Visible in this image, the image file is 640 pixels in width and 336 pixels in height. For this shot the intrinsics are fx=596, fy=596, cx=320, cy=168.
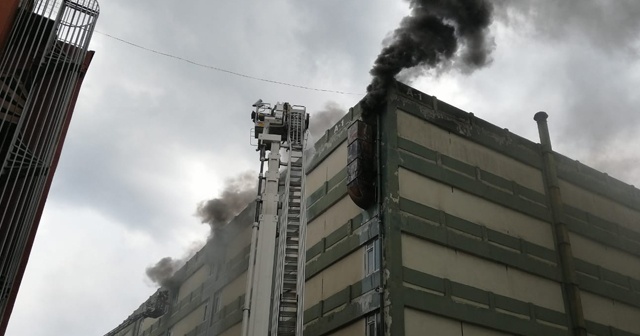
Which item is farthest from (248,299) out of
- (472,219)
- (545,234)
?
(545,234)

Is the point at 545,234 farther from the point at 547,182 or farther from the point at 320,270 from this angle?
the point at 320,270

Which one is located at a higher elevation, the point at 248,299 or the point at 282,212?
the point at 282,212

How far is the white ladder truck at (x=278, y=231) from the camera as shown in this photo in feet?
42.9

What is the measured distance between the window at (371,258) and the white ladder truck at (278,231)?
416cm

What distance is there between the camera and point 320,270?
20625mm

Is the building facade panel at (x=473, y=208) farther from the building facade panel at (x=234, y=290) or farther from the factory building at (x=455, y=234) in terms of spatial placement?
the building facade panel at (x=234, y=290)

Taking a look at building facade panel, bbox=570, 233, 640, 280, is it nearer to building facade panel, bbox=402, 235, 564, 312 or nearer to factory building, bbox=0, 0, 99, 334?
building facade panel, bbox=402, 235, 564, 312

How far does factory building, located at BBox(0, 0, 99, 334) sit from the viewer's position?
14.6 m

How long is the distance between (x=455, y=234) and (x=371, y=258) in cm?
299

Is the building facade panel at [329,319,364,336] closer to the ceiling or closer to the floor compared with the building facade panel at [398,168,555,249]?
closer to the floor

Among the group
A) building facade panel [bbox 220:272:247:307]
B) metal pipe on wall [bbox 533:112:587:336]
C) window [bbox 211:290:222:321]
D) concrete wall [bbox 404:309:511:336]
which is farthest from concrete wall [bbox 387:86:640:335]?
window [bbox 211:290:222:321]

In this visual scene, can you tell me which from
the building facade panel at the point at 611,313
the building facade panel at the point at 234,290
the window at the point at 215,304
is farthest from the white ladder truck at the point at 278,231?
the window at the point at 215,304

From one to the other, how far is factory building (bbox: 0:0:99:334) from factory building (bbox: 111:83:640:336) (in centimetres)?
890

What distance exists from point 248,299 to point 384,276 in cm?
550
